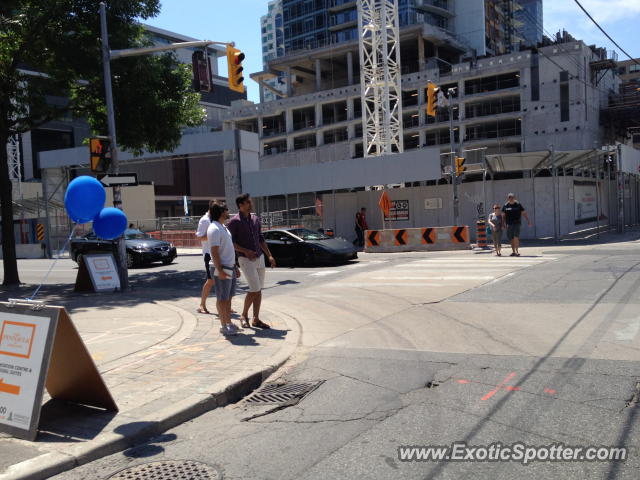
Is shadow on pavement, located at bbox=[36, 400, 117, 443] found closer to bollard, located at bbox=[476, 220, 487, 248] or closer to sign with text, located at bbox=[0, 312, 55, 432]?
sign with text, located at bbox=[0, 312, 55, 432]

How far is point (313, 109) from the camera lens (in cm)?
7512

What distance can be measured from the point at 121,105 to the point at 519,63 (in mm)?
51261

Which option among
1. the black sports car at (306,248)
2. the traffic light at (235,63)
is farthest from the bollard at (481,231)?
the traffic light at (235,63)

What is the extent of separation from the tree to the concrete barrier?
343 inches

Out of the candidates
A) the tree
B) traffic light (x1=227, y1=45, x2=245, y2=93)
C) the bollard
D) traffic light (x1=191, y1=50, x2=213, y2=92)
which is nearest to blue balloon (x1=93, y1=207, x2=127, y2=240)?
traffic light (x1=191, y1=50, x2=213, y2=92)

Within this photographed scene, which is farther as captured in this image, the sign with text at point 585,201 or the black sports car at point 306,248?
the sign with text at point 585,201

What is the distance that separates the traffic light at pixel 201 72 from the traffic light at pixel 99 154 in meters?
2.56

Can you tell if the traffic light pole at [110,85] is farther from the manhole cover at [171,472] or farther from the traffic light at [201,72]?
the manhole cover at [171,472]

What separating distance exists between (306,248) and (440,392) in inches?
502

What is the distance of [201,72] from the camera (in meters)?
13.5

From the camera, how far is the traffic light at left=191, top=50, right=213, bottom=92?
44.1 feet

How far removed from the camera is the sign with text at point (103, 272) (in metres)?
13.5

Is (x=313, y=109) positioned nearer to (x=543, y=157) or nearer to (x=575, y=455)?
(x=543, y=157)

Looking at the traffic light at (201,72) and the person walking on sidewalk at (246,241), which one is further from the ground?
the traffic light at (201,72)
